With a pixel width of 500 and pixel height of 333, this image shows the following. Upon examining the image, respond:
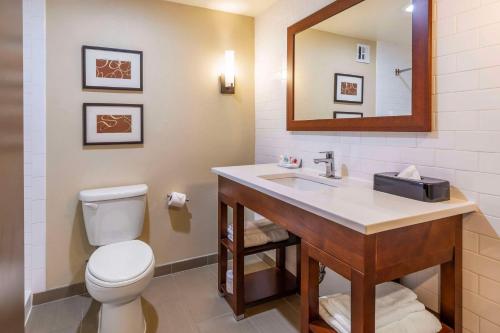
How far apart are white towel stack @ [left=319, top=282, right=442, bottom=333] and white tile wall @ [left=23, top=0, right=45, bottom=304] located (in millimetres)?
1906

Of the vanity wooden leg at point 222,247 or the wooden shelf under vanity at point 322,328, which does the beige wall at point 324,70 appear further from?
the wooden shelf under vanity at point 322,328

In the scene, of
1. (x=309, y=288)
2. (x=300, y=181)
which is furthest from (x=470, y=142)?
(x=300, y=181)

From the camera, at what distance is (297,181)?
6.42 feet

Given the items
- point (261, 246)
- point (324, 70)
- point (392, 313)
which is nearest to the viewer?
point (392, 313)

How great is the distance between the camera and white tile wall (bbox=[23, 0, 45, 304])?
6.34ft

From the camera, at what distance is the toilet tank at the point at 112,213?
200 cm

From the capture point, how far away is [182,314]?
1.94 m

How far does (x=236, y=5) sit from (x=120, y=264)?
2042 millimetres

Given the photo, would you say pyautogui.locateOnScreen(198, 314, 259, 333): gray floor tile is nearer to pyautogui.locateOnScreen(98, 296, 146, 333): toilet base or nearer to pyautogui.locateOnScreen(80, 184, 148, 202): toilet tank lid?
pyautogui.locateOnScreen(98, 296, 146, 333): toilet base

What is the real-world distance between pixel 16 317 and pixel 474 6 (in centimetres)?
172

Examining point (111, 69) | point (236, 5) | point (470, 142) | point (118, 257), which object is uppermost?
point (236, 5)

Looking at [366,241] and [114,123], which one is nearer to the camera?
[366,241]

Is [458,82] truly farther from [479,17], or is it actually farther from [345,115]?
[345,115]

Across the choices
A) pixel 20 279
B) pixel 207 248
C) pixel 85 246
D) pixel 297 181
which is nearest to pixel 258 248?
pixel 297 181
